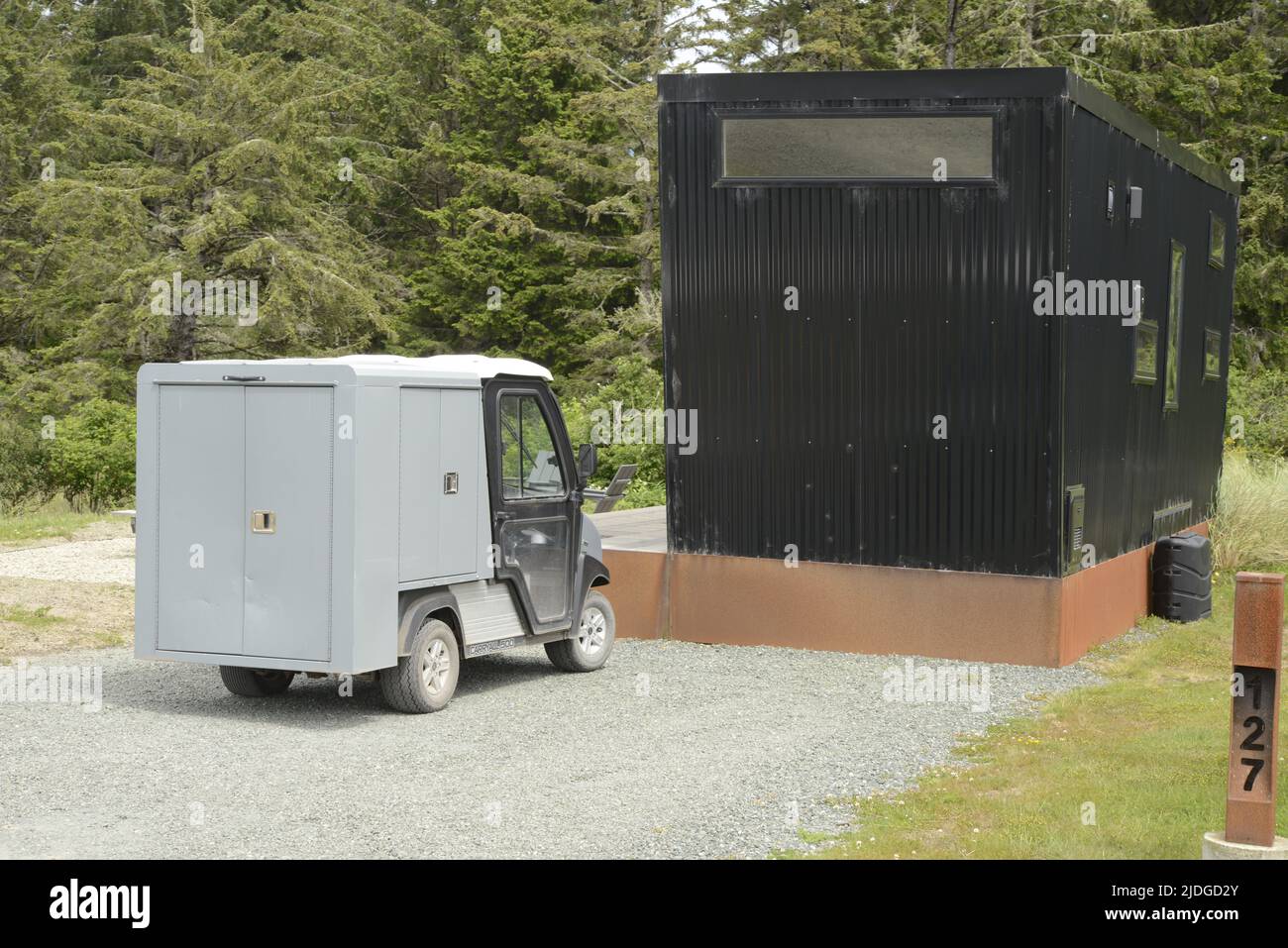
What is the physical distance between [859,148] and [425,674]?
18.7 ft

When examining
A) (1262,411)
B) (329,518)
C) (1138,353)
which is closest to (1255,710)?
(329,518)

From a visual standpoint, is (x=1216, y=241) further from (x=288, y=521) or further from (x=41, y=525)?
(x=41, y=525)

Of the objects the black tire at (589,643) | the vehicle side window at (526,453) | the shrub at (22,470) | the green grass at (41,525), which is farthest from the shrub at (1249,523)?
the shrub at (22,470)

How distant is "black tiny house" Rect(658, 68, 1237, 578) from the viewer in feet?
39.0

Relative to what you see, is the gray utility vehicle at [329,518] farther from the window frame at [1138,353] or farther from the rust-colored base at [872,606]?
the window frame at [1138,353]

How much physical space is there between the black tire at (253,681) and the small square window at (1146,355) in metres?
8.06

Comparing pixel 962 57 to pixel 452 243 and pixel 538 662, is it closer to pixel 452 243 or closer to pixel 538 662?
pixel 452 243

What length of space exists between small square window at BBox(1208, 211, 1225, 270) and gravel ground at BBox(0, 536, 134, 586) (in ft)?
41.4

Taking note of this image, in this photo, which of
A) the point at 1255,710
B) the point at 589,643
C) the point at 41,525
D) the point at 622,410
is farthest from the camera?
the point at 622,410

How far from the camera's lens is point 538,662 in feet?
39.8

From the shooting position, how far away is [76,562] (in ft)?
59.3

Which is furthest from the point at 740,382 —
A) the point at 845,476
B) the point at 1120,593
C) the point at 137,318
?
the point at 137,318

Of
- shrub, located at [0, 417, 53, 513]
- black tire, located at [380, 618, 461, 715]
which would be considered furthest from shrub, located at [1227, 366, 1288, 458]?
shrub, located at [0, 417, 53, 513]

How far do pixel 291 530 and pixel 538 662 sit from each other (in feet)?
11.0
